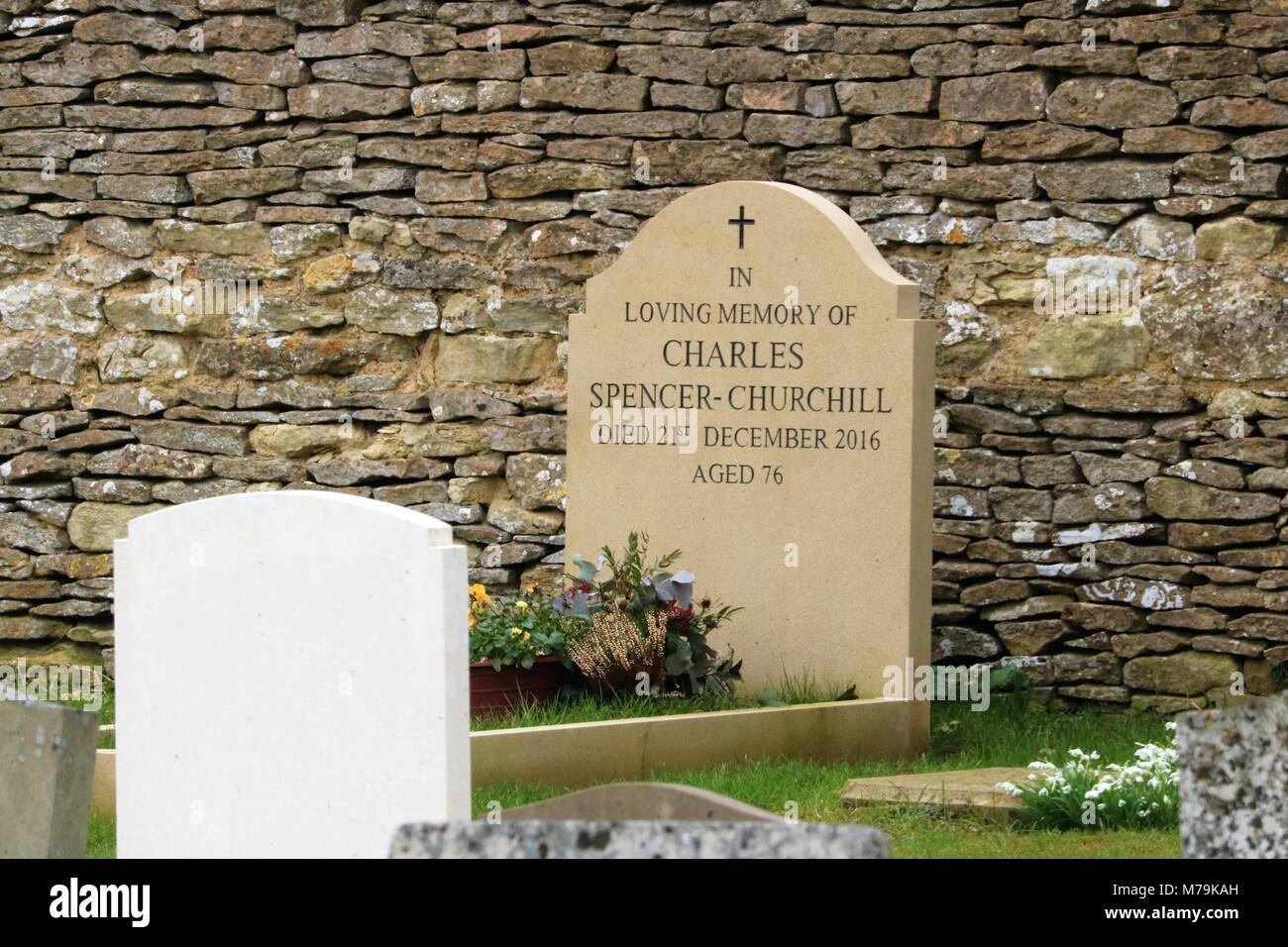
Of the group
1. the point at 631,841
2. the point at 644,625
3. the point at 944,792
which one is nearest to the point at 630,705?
the point at 644,625

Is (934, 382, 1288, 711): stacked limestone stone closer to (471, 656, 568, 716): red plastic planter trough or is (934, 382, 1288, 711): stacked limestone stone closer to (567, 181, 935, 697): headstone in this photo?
(567, 181, 935, 697): headstone

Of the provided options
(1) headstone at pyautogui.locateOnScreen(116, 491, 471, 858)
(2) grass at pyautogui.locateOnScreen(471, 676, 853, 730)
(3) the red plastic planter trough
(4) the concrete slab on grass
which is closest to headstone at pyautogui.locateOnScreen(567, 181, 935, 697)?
(2) grass at pyautogui.locateOnScreen(471, 676, 853, 730)

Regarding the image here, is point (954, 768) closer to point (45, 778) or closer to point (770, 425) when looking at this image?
point (770, 425)

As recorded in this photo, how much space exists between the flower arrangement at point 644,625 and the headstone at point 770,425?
0.69 feet

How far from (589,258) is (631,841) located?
497cm

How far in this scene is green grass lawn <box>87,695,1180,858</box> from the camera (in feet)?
14.9

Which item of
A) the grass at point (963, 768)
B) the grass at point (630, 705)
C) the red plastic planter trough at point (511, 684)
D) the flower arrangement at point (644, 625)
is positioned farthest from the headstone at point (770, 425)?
the red plastic planter trough at point (511, 684)

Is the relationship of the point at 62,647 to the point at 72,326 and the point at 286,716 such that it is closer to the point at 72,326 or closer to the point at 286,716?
the point at 72,326

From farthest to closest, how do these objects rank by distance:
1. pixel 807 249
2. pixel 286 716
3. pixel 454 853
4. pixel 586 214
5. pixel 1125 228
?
1. pixel 586 214
2. pixel 1125 228
3. pixel 807 249
4. pixel 286 716
5. pixel 454 853

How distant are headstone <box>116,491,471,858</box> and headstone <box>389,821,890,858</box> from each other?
2.92ft

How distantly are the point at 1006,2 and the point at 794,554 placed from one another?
2.37 metres

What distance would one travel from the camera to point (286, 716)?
3.69 metres

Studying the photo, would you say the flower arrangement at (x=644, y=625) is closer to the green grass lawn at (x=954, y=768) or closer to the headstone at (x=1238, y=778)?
the green grass lawn at (x=954, y=768)

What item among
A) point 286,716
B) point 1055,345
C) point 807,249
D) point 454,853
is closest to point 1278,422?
point 1055,345
